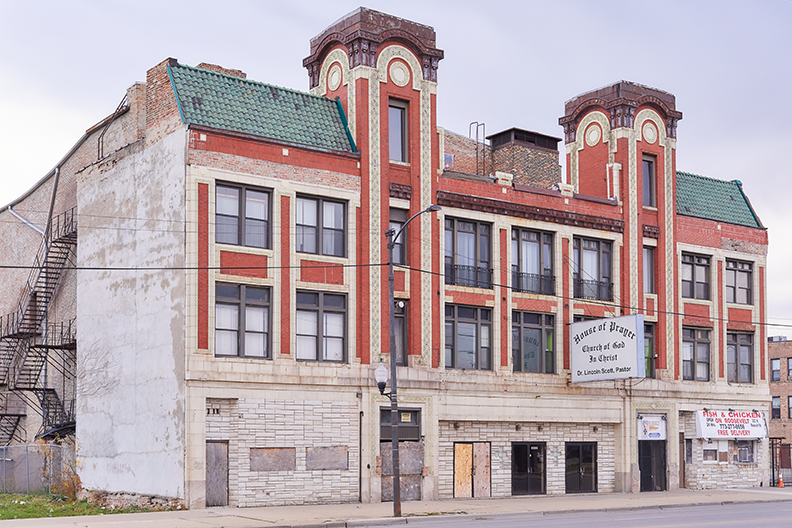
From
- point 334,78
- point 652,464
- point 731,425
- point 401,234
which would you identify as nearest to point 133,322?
point 401,234

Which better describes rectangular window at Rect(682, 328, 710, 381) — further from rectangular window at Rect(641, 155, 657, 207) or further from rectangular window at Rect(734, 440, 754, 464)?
rectangular window at Rect(641, 155, 657, 207)

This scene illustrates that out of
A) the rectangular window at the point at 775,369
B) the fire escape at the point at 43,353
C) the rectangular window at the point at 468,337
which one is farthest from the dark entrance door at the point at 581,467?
the rectangular window at the point at 775,369

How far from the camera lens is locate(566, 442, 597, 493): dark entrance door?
40.2 meters

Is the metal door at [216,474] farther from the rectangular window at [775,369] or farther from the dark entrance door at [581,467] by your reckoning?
the rectangular window at [775,369]

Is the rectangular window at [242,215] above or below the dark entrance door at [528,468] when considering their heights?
above

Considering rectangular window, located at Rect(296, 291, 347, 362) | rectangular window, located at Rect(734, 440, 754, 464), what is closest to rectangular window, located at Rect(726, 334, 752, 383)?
rectangular window, located at Rect(734, 440, 754, 464)

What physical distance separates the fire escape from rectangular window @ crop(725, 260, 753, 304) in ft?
93.6

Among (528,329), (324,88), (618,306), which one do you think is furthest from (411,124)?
(618,306)

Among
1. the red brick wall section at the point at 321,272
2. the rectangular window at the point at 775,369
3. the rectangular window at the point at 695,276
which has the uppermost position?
the rectangular window at the point at 695,276

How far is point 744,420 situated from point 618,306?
9182 millimetres

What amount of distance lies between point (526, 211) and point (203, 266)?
1378cm

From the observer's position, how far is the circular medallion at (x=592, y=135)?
4459 centimetres

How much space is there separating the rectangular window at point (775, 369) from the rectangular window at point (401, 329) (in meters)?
52.8

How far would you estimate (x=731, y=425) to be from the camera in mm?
45125
